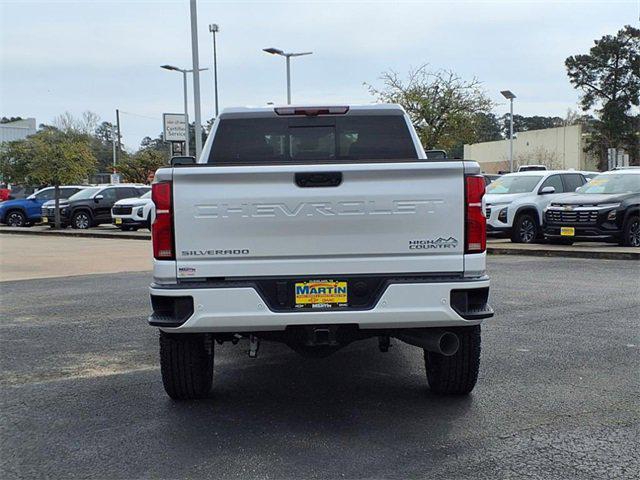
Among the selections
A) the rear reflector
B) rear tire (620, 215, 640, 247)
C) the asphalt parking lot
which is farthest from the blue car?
the rear reflector

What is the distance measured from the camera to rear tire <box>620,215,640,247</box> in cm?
1545

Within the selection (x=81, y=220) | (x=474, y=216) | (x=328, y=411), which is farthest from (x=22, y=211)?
(x=474, y=216)

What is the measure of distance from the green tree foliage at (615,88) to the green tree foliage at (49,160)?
138 ft

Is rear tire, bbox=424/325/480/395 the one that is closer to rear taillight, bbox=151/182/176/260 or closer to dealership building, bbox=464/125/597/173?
rear taillight, bbox=151/182/176/260

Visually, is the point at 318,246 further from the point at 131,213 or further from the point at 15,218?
the point at 15,218

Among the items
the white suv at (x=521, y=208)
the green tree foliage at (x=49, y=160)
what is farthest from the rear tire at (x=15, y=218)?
the white suv at (x=521, y=208)

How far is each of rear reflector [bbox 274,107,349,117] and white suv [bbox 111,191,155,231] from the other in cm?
1957

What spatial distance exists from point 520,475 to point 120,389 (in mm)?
Answer: 3193

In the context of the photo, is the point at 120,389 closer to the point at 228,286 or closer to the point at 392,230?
the point at 228,286

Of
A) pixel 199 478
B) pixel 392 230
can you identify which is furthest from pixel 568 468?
pixel 199 478

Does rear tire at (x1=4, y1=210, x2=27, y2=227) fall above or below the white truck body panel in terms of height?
below

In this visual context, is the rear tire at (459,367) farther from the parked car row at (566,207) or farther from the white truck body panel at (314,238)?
the parked car row at (566,207)

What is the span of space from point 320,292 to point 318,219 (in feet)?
1.50

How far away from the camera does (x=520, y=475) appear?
12.7 ft
